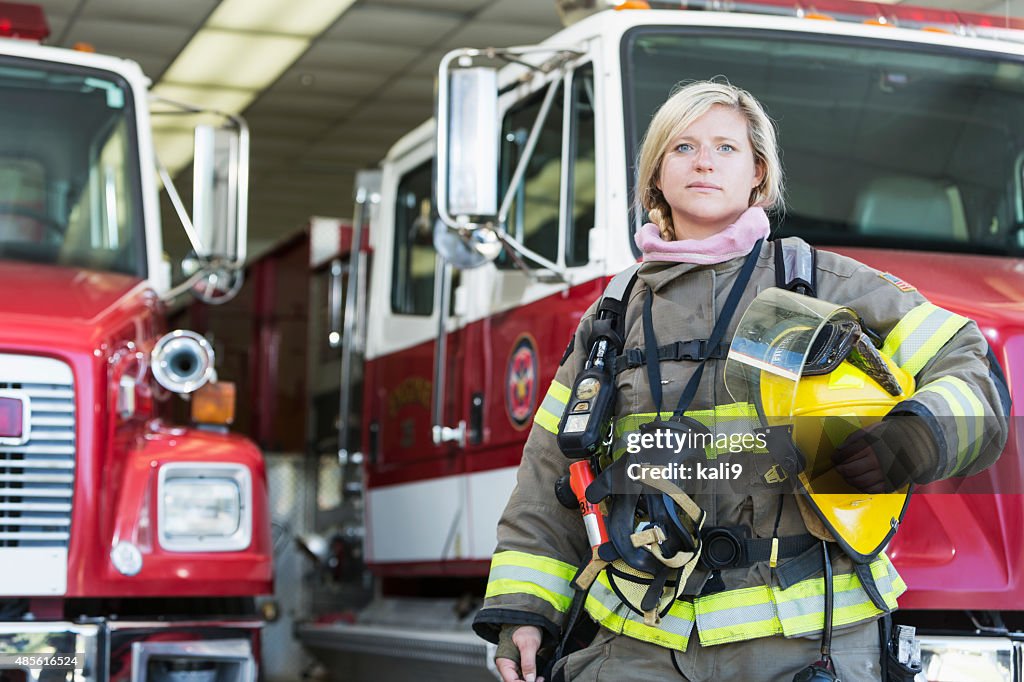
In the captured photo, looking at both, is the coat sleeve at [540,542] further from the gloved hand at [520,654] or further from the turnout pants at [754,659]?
the turnout pants at [754,659]

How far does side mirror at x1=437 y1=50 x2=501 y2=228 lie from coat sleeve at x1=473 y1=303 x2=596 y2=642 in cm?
154

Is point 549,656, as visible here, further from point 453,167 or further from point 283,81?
point 283,81

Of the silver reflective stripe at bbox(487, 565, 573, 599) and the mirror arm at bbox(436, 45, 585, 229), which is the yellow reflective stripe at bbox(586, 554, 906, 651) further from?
the mirror arm at bbox(436, 45, 585, 229)

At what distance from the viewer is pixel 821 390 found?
2.39 metres

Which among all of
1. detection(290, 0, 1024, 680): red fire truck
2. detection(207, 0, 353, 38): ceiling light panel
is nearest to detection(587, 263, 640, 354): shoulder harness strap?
detection(290, 0, 1024, 680): red fire truck

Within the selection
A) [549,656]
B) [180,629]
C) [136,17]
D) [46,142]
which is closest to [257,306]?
[136,17]

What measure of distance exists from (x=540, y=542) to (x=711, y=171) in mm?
745

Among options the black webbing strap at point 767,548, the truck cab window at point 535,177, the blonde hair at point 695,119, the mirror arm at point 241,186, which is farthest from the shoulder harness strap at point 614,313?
the mirror arm at point 241,186

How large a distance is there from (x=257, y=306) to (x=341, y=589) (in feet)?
10.7

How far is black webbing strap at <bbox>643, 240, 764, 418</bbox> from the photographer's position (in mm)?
2584

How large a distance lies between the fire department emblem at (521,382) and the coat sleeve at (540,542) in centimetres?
197

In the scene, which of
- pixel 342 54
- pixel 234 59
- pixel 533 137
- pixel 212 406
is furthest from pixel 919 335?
pixel 234 59

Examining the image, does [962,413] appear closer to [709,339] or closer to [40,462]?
[709,339]

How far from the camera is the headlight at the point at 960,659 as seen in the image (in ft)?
12.0
